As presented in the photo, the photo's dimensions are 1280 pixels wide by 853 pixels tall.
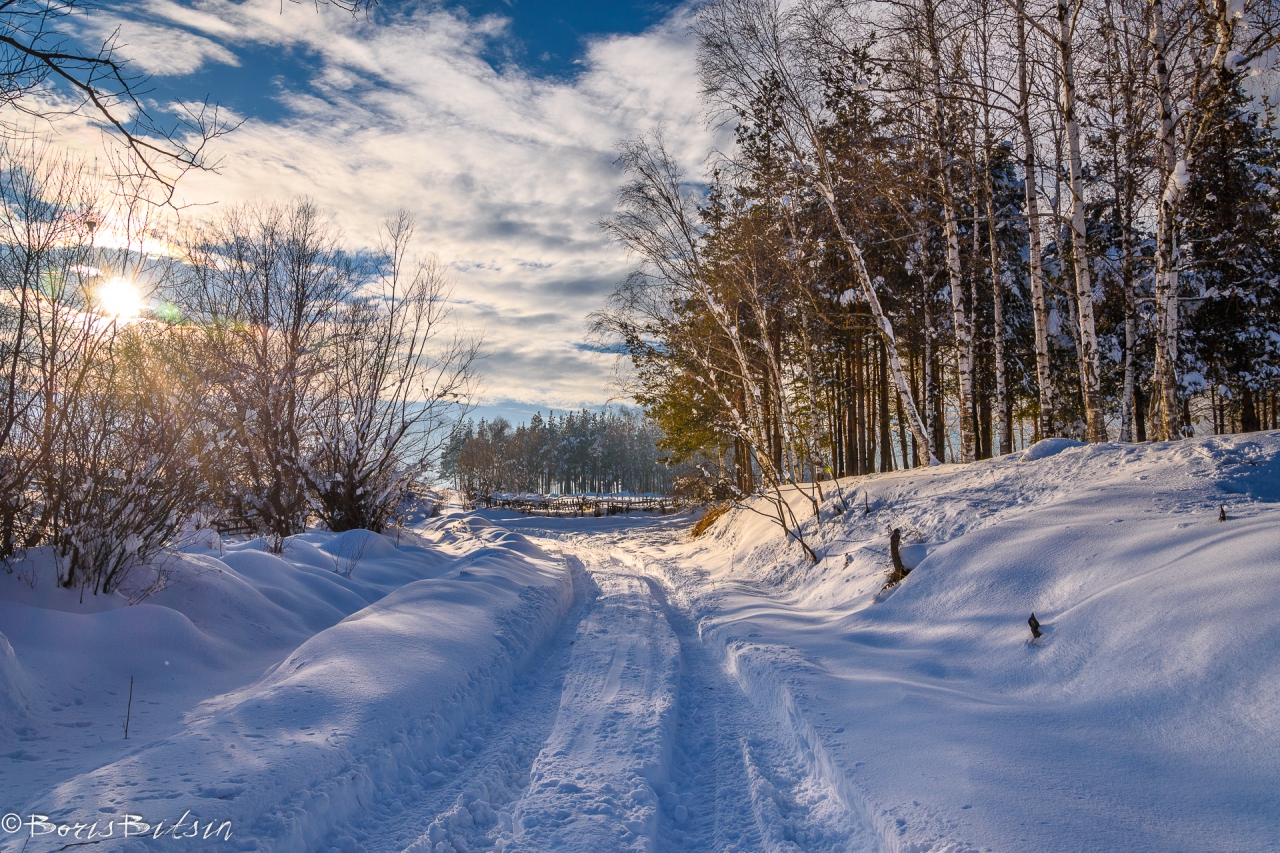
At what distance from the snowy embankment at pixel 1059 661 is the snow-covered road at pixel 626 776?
288 millimetres

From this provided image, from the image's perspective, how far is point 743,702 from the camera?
5.48 metres

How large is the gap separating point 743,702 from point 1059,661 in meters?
2.49

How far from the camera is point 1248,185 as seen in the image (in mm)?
14984

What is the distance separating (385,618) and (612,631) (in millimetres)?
2781

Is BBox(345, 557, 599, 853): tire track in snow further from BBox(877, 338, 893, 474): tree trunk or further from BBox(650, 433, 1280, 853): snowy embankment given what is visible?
BBox(877, 338, 893, 474): tree trunk

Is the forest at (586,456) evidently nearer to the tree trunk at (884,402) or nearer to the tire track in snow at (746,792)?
the tree trunk at (884,402)

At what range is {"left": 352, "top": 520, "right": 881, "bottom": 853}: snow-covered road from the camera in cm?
333

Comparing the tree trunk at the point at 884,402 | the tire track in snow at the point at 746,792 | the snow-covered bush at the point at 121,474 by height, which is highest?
the tree trunk at the point at 884,402

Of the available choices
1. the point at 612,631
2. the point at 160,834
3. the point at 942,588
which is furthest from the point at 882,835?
the point at 612,631

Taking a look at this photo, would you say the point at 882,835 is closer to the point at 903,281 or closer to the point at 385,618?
the point at 385,618

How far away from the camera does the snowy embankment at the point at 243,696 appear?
10.3ft

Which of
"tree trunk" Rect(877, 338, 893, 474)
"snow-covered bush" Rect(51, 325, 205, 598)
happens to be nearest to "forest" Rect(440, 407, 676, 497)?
"tree trunk" Rect(877, 338, 893, 474)

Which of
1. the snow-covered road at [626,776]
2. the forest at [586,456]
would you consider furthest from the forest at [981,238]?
the forest at [586,456]

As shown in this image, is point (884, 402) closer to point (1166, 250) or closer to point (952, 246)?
point (952, 246)
